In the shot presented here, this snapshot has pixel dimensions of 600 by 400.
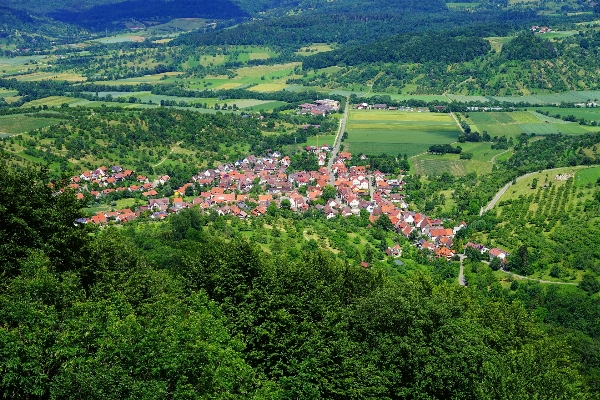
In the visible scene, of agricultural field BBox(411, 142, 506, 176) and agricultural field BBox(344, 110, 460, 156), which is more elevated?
agricultural field BBox(344, 110, 460, 156)

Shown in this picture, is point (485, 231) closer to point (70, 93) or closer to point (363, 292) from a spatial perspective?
point (363, 292)

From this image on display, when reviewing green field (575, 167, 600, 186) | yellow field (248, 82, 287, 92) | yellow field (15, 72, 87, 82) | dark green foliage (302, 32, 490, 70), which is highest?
dark green foliage (302, 32, 490, 70)

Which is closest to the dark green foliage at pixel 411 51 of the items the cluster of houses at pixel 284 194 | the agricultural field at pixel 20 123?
the cluster of houses at pixel 284 194

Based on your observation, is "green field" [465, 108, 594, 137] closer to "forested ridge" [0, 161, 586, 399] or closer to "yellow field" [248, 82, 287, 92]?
"yellow field" [248, 82, 287, 92]

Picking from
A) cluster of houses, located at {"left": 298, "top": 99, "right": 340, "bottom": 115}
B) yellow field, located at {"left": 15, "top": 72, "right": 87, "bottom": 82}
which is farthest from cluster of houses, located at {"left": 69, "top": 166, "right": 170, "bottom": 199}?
yellow field, located at {"left": 15, "top": 72, "right": 87, "bottom": 82}

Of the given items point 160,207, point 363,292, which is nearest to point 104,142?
point 160,207

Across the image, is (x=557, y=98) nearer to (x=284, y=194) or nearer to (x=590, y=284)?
(x=284, y=194)

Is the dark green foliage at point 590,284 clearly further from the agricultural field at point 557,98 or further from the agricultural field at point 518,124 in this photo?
the agricultural field at point 557,98
